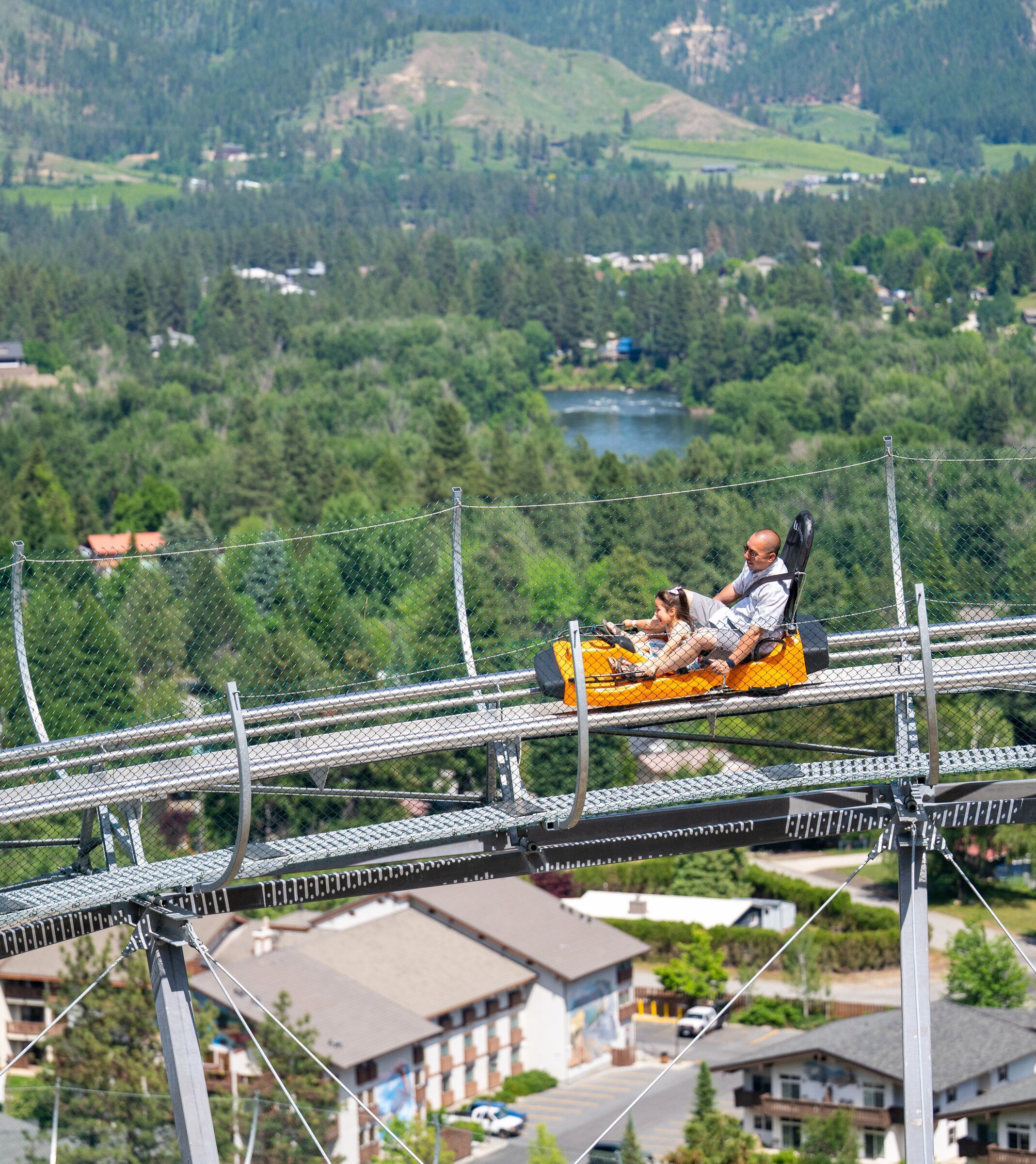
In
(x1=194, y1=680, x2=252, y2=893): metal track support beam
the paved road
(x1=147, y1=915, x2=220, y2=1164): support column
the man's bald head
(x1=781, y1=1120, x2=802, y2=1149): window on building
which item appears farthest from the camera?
(x1=781, y1=1120, x2=802, y2=1149): window on building

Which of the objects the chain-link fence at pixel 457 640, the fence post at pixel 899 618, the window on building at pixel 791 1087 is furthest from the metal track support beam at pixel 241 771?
the window on building at pixel 791 1087

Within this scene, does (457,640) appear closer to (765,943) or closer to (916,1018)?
(916,1018)

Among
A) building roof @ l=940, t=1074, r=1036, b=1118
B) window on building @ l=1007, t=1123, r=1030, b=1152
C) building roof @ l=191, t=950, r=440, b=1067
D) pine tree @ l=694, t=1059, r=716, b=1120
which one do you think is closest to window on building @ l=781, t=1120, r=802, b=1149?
pine tree @ l=694, t=1059, r=716, b=1120

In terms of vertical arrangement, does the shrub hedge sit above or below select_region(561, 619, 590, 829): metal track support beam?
below

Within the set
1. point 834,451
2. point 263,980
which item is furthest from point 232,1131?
point 834,451

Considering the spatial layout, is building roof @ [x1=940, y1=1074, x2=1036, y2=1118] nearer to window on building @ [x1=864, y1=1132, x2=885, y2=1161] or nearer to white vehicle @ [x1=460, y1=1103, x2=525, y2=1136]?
window on building @ [x1=864, y1=1132, x2=885, y2=1161]

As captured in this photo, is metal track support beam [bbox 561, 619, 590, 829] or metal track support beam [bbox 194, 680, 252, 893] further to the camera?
metal track support beam [bbox 561, 619, 590, 829]

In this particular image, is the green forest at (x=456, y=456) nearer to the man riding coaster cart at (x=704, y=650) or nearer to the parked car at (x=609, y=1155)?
the man riding coaster cart at (x=704, y=650)
